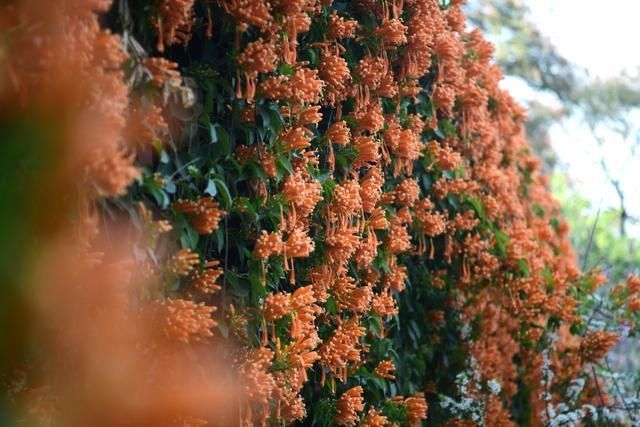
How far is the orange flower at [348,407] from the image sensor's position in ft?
9.76

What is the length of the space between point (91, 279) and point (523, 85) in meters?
11.8

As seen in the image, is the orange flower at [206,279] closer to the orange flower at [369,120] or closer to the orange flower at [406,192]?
the orange flower at [369,120]

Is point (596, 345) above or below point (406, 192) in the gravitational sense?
below

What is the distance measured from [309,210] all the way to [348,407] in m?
0.88

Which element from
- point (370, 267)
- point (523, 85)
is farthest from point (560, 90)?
point (370, 267)

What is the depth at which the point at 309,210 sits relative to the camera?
103 inches

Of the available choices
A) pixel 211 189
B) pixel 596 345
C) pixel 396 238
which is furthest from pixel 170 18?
pixel 596 345

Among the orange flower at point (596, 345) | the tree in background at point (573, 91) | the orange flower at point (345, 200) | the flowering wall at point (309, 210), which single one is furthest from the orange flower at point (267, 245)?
the tree in background at point (573, 91)

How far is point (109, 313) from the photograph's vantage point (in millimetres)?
1933

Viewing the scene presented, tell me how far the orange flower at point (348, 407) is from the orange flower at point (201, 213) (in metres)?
1.10

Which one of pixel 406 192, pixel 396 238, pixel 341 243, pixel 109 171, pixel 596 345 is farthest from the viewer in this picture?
pixel 596 345

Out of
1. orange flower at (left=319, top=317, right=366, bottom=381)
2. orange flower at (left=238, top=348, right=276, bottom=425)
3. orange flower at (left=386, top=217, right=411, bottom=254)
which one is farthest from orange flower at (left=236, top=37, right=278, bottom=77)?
orange flower at (left=386, top=217, right=411, bottom=254)

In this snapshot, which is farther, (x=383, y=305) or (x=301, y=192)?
(x=383, y=305)

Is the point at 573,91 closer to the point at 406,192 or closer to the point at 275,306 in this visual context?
the point at 406,192
